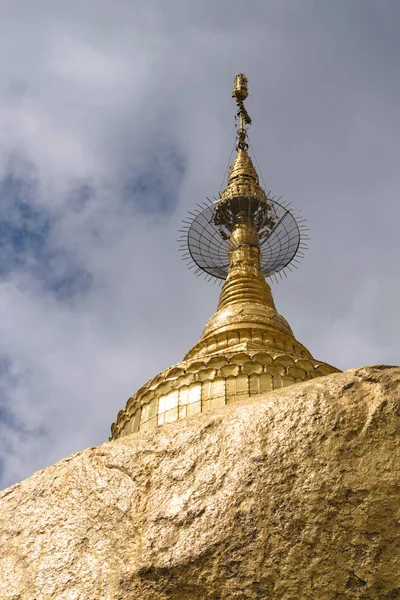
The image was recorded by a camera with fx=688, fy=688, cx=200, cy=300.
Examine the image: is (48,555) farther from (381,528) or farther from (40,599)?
(381,528)

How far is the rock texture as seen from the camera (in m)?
3.93

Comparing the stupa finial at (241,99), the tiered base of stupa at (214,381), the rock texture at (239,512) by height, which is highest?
the stupa finial at (241,99)

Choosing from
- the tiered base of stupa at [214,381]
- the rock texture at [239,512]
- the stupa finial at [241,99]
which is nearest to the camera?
the rock texture at [239,512]

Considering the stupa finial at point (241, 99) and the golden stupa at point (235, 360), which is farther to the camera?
the stupa finial at point (241, 99)

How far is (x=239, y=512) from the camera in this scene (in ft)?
13.5

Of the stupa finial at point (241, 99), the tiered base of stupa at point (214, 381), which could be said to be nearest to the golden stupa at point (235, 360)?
the tiered base of stupa at point (214, 381)

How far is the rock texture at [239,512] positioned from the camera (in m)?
3.93

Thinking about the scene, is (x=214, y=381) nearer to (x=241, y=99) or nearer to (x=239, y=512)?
(x=239, y=512)

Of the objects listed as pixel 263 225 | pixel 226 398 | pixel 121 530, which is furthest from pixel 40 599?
pixel 263 225

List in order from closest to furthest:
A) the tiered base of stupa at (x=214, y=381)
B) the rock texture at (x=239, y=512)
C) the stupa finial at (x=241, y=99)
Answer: the rock texture at (x=239, y=512)
the tiered base of stupa at (x=214, y=381)
the stupa finial at (x=241, y=99)

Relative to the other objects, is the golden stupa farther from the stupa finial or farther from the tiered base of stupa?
the stupa finial

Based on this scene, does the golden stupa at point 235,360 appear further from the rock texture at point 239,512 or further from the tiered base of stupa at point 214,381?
the rock texture at point 239,512

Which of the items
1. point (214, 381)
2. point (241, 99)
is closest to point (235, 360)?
point (214, 381)

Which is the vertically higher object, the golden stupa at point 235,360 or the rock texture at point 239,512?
the golden stupa at point 235,360
